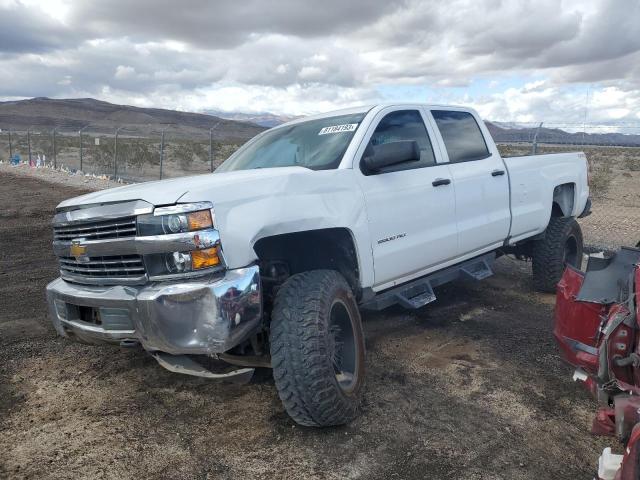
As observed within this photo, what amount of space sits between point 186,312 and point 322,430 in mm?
1095

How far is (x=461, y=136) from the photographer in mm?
5211

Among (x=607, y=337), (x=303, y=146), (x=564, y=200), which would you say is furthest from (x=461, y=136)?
(x=607, y=337)

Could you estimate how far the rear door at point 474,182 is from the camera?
478cm

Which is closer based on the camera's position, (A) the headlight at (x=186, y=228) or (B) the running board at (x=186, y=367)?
(A) the headlight at (x=186, y=228)

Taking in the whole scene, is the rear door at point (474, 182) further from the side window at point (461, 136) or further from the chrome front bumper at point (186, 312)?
the chrome front bumper at point (186, 312)

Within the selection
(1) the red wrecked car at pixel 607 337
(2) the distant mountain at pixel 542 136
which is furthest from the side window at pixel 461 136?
(2) the distant mountain at pixel 542 136

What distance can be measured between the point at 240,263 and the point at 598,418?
1.87 meters

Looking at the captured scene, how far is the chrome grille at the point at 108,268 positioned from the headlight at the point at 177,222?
0.21 meters

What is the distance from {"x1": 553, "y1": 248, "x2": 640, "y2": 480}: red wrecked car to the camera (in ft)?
7.80

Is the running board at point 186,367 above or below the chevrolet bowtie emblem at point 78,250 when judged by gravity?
below

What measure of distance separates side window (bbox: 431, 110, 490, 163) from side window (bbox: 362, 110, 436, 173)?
0.27 meters

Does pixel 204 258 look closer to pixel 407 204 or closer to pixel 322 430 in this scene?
pixel 322 430

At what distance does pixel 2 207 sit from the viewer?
1262cm

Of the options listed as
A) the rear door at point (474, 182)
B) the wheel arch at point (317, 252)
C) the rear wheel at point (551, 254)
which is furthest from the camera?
the rear wheel at point (551, 254)
